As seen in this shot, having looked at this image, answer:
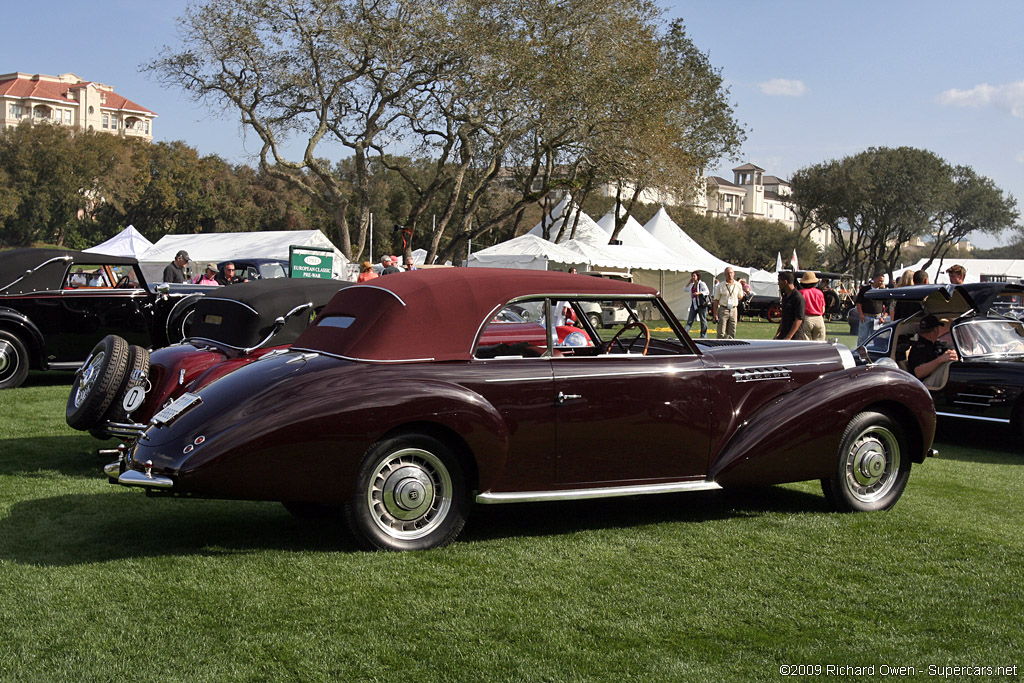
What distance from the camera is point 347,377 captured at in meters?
4.87

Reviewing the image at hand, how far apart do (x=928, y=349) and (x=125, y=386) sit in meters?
8.09

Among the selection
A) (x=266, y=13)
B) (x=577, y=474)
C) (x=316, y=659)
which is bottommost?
(x=316, y=659)

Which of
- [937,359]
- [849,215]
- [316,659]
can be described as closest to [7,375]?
[316,659]

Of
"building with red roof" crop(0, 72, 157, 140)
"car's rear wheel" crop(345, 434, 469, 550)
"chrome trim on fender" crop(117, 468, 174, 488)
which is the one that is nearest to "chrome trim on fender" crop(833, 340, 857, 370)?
"car's rear wheel" crop(345, 434, 469, 550)

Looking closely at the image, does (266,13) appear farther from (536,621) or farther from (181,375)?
(536,621)

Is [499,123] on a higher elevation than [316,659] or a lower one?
higher

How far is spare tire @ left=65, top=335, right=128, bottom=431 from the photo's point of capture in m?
6.90

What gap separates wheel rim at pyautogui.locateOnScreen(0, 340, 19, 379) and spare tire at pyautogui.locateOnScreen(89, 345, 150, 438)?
18.5 feet

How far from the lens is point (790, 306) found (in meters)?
12.1

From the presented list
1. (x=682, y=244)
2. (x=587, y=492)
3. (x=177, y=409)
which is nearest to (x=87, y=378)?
(x=177, y=409)

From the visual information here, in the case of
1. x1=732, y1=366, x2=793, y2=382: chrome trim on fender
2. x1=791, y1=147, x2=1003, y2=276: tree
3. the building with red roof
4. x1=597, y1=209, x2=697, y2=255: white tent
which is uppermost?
the building with red roof

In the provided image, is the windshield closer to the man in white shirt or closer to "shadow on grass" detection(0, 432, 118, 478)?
"shadow on grass" detection(0, 432, 118, 478)

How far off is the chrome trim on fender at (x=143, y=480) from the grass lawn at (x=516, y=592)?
1.35 ft

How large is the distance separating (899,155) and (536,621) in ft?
233
